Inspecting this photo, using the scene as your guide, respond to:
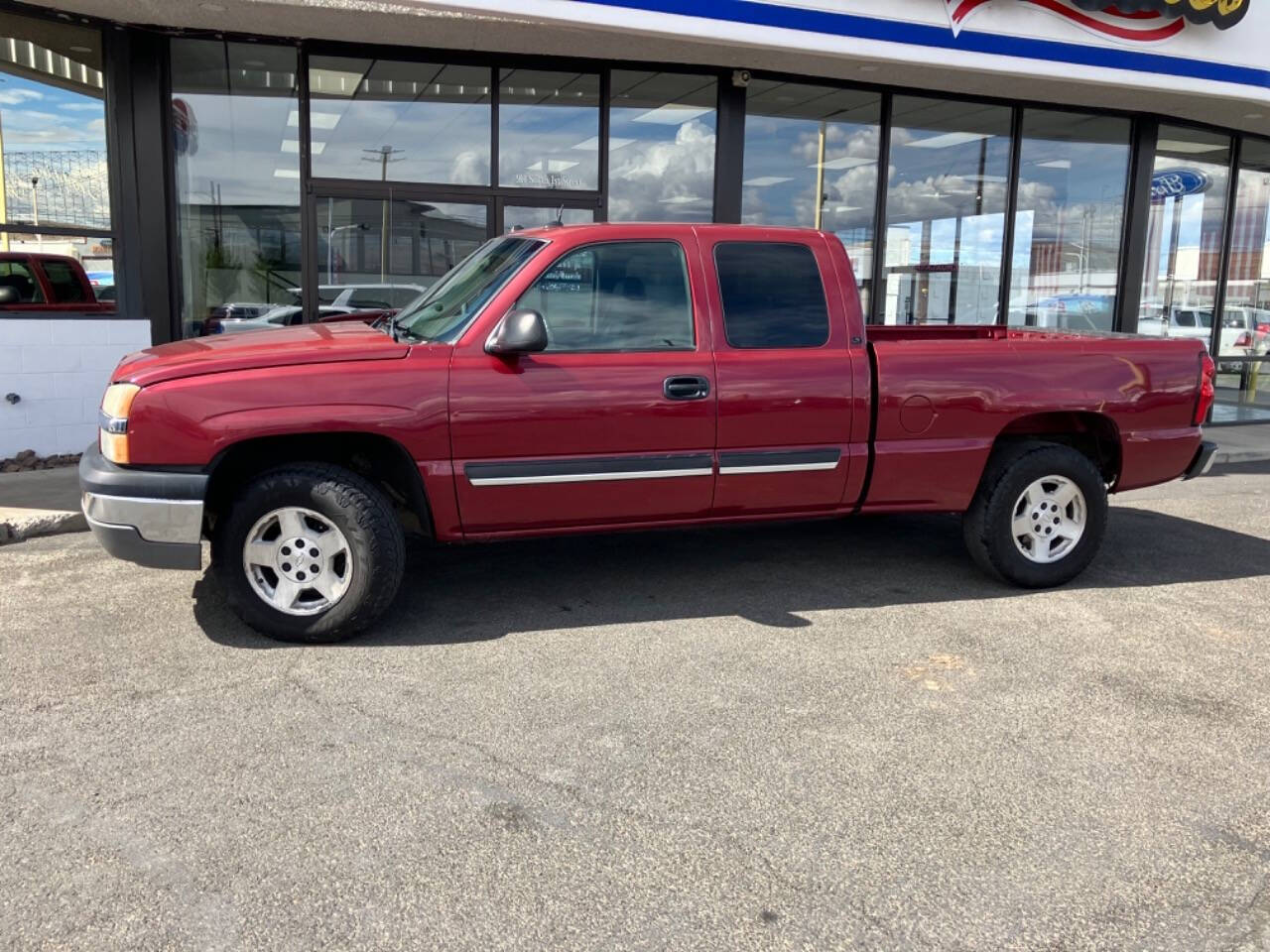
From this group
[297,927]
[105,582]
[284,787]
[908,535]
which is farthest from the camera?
[908,535]

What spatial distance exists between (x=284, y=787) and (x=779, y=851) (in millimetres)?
1608

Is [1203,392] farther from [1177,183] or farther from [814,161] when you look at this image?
[1177,183]

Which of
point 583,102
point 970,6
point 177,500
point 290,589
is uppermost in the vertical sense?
point 970,6

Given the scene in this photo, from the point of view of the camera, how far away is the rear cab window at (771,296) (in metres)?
5.16

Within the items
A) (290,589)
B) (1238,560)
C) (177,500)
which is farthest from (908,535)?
(177,500)

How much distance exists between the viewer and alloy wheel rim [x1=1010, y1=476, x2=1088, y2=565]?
18.5 ft

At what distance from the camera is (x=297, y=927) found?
2641mm

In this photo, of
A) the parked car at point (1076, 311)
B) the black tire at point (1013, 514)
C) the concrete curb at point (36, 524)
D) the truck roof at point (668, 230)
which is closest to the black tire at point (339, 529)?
the truck roof at point (668, 230)

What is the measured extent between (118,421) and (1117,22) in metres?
9.70

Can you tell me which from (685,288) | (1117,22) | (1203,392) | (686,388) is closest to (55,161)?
(685,288)

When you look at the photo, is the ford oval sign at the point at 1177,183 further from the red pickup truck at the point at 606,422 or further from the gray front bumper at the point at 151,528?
the gray front bumper at the point at 151,528

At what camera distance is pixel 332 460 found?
4.86 meters

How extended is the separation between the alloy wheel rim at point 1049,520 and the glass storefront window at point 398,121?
6332 millimetres

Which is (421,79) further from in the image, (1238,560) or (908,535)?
(1238,560)
